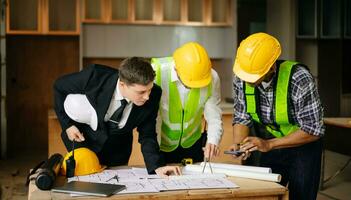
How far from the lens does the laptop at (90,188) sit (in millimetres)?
1890

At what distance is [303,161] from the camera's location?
7.88 feet

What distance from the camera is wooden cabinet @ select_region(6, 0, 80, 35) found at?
586 centimetres

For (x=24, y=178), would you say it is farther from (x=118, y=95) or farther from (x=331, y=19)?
(x=331, y=19)

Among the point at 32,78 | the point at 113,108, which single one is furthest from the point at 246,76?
the point at 32,78

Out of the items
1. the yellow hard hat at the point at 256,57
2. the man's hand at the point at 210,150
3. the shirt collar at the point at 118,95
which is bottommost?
the man's hand at the point at 210,150

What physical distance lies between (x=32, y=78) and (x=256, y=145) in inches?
190

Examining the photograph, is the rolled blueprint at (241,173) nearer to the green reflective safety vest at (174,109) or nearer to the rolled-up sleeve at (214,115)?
the rolled-up sleeve at (214,115)

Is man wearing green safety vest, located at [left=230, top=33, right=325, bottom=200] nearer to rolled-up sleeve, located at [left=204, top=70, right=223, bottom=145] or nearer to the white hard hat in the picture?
rolled-up sleeve, located at [left=204, top=70, right=223, bottom=145]

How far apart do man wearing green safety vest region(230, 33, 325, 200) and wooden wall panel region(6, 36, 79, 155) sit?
442cm

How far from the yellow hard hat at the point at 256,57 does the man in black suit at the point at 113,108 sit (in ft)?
1.47

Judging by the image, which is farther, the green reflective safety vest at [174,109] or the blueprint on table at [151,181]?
the green reflective safety vest at [174,109]

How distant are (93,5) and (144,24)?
0.66 m

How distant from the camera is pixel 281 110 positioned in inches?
91.8

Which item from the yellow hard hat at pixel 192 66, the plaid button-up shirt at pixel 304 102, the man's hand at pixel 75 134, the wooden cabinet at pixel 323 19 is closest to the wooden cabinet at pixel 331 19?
the wooden cabinet at pixel 323 19
